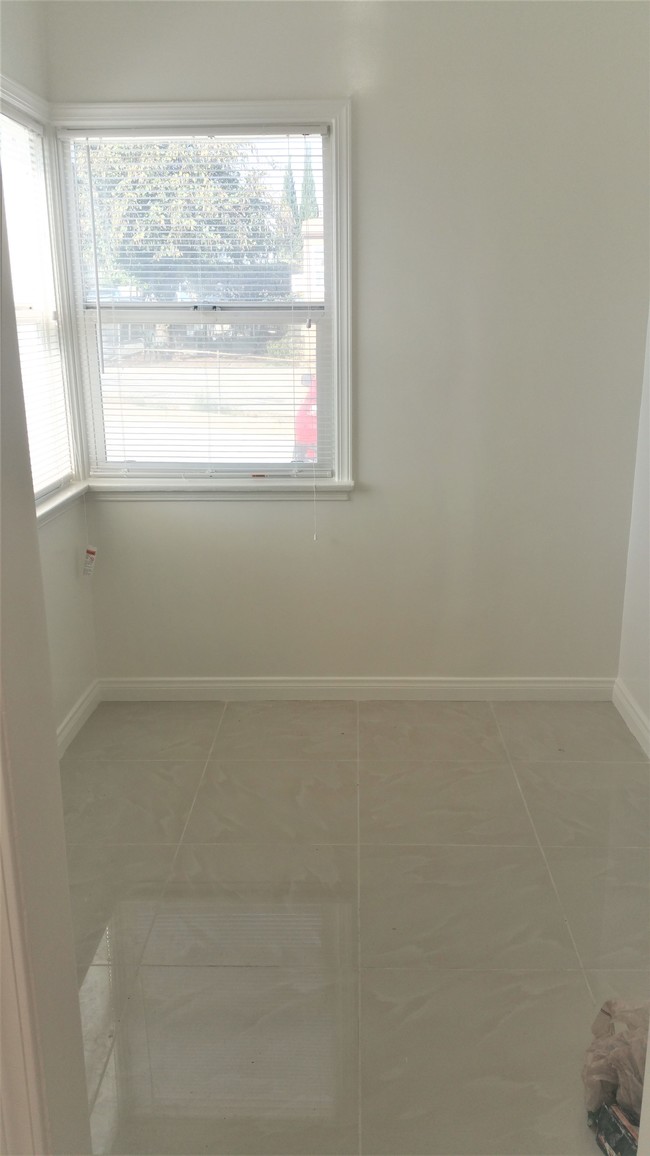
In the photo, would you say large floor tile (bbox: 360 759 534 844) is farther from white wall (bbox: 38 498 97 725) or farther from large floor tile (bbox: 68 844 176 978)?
white wall (bbox: 38 498 97 725)

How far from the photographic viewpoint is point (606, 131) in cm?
323

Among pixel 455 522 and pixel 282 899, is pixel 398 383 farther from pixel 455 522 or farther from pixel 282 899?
pixel 282 899

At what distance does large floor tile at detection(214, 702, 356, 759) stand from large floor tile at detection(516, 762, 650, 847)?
0.69 meters

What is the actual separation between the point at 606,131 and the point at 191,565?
2.21m

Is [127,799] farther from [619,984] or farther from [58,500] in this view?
[619,984]

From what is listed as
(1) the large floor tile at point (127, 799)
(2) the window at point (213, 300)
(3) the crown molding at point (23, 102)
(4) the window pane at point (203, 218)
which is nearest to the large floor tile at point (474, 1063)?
(1) the large floor tile at point (127, 799)

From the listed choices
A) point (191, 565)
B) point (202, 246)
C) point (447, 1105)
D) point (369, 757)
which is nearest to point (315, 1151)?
point (447, 1105)

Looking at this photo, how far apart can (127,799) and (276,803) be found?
1.65 ft

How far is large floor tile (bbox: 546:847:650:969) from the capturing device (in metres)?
2.36

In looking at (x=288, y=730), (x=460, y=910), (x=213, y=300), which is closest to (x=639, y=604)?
(x=288, y=730)

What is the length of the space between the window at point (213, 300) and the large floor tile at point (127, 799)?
1.09m

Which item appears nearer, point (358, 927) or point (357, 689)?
point (358, 927)

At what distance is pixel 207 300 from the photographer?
11.3ft

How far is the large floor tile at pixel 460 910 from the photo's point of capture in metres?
2.35
